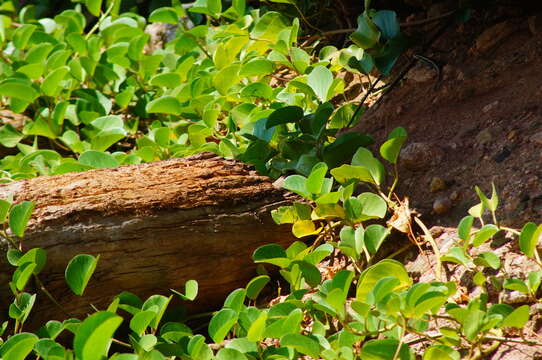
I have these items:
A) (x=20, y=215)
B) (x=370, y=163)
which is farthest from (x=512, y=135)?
(x=20, y=215)

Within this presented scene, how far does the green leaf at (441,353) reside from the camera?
4.04 ft

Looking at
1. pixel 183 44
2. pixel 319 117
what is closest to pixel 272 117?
pixel 319 117

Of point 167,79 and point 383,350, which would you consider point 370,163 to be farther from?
point 167,79

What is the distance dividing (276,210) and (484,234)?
0.43 meters

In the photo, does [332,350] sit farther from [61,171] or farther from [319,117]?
[61,171]

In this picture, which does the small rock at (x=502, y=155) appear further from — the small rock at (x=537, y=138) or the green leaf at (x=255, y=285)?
the green leaf at (x=255, y=285)

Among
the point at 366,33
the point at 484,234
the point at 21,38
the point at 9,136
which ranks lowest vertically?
the point at 9,136

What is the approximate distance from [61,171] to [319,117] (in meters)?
0.61

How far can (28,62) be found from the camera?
2459 millimetres

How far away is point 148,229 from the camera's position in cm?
154

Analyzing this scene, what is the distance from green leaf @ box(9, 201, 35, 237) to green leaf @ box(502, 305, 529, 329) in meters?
0.83

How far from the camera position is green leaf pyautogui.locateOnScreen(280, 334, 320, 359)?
1266 mm

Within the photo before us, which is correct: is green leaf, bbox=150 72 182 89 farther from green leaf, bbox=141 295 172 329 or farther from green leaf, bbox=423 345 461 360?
green leaf, bbox=423 345 461 360

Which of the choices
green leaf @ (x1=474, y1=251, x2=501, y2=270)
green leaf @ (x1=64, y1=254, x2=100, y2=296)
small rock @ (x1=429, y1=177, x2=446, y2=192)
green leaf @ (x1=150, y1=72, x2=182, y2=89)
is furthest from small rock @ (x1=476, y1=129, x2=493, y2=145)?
green leaf @ (x1=150, y1=72, x2=182, y2=89)
